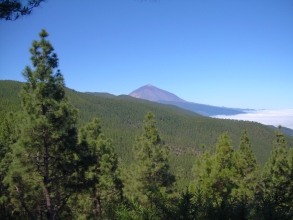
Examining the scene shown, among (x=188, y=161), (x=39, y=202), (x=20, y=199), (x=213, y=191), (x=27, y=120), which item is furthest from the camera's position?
(x=188, y=161)

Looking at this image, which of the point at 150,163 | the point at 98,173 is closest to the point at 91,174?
the point at 98,173

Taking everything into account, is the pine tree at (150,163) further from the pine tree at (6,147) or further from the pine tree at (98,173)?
the pine tree at (6,147)

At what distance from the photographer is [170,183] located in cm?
1266

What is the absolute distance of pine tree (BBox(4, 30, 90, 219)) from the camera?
7.32m

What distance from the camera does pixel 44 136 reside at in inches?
296

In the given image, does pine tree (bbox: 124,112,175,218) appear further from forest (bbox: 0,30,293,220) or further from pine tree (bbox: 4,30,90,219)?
pine tree (bbox: 4,30,90,219)

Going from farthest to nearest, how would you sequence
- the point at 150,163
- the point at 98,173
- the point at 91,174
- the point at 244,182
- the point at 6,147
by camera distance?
the point at 6,147 → the point at 150,163 → the point at 98,173 → the point at 244,182 → the point at 91,174

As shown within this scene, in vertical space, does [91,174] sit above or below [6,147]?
above

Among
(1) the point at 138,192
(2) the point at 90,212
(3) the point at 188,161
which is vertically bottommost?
(3) the point at 188,161

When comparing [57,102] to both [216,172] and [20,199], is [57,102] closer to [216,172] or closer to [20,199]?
[20,199]

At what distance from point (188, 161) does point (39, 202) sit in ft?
319

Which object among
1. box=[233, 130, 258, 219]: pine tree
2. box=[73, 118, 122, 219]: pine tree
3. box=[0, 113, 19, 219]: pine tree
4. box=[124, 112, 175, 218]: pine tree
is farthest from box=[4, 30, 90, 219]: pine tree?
box=[233, 130, 258, 219]: pine tree

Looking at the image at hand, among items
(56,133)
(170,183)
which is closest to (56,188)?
(56,133)

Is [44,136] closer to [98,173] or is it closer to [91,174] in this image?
[91,174]
